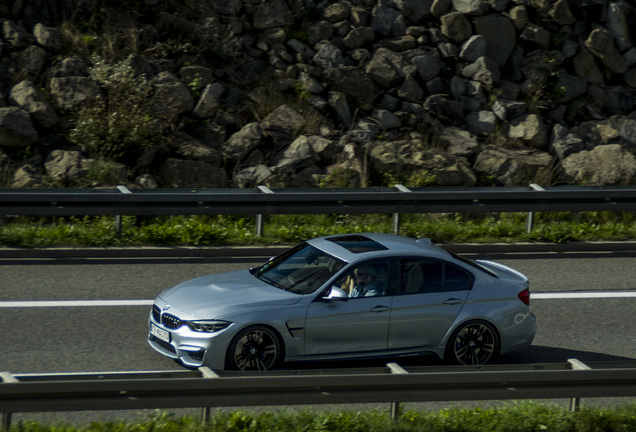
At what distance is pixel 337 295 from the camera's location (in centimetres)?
852

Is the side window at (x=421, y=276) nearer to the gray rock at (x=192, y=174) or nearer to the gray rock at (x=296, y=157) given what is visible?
the gray rock at (x=296, y=157)

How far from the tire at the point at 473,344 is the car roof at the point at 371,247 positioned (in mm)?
802

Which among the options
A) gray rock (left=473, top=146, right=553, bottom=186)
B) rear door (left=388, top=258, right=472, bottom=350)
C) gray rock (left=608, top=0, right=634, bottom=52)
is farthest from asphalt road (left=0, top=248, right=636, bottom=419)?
gray rock (left=608, top=0, right=634, bottom=52)

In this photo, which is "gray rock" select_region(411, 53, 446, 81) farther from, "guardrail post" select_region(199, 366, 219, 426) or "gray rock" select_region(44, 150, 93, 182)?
"guardrail post" select_region(199, 366, 219, 426)

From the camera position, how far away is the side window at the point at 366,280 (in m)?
8.83

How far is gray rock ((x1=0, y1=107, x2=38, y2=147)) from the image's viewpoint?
52.6 ft

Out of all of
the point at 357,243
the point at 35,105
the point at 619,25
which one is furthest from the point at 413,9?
the point at 357,243

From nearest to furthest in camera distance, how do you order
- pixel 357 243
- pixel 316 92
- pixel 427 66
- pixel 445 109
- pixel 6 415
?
pixel 6 415 → pixel 357 243 → pixel 316 92 → pixel 445 109 → pixel 427 66

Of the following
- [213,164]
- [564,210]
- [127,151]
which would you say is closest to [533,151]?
[564,210]

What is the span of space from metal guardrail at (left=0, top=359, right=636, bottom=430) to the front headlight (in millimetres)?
1508

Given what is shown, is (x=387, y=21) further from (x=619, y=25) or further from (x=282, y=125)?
(x=619, y=25)

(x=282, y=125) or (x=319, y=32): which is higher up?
(x=319, y=32)

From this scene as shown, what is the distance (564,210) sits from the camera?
50.1 ft

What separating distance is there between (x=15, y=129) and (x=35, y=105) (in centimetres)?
74
